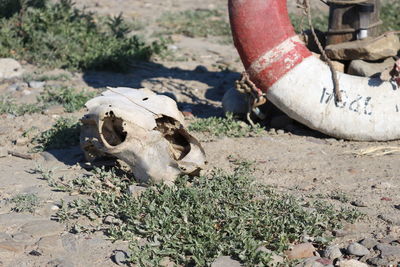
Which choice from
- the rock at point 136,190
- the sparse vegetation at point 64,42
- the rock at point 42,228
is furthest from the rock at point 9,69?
the rock at point 42,228

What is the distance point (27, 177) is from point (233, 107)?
1930 millimetres

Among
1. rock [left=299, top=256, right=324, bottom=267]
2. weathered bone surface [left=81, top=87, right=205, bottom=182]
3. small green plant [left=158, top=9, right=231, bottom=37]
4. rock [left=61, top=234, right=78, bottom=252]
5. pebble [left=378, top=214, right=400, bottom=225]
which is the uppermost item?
weathered bone surface [left=81, top=87, right=205, bottom=182]

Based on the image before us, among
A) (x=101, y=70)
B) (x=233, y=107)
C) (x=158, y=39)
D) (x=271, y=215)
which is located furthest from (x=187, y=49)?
(x=271, y=215)

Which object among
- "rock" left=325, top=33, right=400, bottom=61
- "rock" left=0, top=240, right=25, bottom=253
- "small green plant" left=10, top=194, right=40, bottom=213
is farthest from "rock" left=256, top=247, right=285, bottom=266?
"rock" left=325, top=33, right=400, bottom=61

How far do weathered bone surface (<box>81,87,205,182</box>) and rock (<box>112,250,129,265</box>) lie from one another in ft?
2.77

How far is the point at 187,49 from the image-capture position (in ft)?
27.8

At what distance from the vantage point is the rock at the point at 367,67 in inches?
226

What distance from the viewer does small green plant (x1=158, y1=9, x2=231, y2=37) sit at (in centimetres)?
923

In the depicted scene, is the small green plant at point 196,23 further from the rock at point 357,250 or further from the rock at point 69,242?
the rock at point 357,250

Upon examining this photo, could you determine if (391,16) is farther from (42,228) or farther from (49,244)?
(49,244)

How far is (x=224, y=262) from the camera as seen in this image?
3.57 meters

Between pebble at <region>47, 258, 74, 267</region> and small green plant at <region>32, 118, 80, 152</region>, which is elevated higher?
pebble at <region>47, 258, 74, 267</region>

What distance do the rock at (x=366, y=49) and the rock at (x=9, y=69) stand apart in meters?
3.01

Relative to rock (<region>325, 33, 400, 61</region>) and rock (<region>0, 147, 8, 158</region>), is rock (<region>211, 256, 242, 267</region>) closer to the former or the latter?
rock (<region>0, 147, 8, 158</region>)
